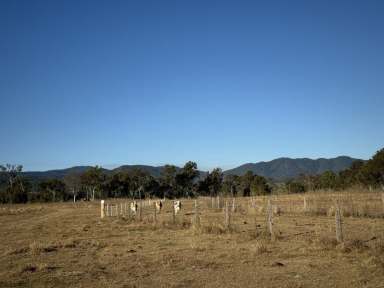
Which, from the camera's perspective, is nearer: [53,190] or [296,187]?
Answer: [296,187]

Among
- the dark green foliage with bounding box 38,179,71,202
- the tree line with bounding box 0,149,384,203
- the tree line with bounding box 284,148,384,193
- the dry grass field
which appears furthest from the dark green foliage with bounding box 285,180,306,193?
the dry grass field

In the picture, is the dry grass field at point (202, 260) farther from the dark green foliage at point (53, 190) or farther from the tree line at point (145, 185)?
the dark green foliage at point (53, 190)

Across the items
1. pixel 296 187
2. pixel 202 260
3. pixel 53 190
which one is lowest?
pixel 202 260

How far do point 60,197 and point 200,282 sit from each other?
11647cm

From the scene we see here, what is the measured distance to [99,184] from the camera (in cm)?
12450

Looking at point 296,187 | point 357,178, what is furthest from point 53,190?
point 357,178

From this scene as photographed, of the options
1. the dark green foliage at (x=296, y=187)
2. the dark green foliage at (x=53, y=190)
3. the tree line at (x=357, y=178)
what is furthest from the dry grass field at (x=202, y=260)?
the dark green foliage at (x=53, y=190)

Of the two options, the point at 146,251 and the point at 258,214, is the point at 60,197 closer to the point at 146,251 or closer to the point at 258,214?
the point at 258,214

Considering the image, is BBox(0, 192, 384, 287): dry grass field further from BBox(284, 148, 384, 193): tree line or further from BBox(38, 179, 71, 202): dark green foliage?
BBox(38, 179, 71, 202): dark green foliage

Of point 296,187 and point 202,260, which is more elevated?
point 296,187

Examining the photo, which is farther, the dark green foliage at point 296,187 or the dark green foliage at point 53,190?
the dark green foliage at point 53,190

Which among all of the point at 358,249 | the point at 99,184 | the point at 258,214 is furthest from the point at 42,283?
the point at 99,184

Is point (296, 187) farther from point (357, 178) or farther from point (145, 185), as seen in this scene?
point (145, 185)

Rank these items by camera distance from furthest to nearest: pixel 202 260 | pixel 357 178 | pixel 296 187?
1. pixel 296 187
2. pixel 357 178
3. pixel 202 260
